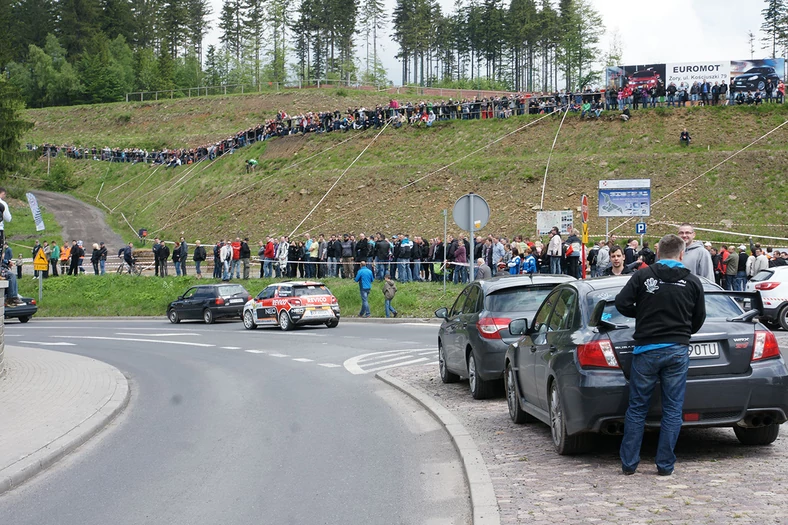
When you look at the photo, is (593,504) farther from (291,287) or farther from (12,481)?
(291,287)

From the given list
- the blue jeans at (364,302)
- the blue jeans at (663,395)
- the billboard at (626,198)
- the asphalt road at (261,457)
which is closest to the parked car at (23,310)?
the blue jeans at (364,302)

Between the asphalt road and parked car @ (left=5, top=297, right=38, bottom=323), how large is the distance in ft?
66.9

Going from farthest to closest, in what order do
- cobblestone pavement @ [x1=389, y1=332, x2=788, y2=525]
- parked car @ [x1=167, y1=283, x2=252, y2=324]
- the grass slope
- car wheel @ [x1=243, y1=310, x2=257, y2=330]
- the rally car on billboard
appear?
1. the rally car on billboard
2. the grass slope
3. parked car @ [x1=167, y1=283, x2=252, y2=324]
4. car wheel @ [x1=243, y1=310, x2=257, y2=330]
5. cobblestone pavement @ [x1=389, y1=332, x2=788, y2=525]

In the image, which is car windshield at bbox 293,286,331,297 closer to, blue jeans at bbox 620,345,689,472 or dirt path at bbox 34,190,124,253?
blue jeans at bbox 620,345,689,472

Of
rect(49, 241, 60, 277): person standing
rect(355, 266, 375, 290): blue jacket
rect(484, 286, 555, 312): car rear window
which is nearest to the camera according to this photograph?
rect(484, 286, 555, 312): car rear window

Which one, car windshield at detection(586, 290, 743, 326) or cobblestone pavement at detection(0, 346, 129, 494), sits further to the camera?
cobblestone pavement at detection(0, 346, 129, 494)

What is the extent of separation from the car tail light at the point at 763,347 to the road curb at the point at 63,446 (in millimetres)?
6670

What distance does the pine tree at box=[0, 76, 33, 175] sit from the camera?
218 feet

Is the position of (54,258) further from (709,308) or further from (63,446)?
(709,308)

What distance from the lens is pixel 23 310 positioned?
121ft

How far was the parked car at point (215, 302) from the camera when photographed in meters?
32.4

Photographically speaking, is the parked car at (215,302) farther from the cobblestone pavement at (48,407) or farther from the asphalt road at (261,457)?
the asphalt road at (261,457)

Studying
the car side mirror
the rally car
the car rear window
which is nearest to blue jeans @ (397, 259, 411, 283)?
the rally car

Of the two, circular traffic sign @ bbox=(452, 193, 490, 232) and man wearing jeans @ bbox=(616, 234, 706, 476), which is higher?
circular traffic sign @ bbox=(452, 193, 490, 232)
